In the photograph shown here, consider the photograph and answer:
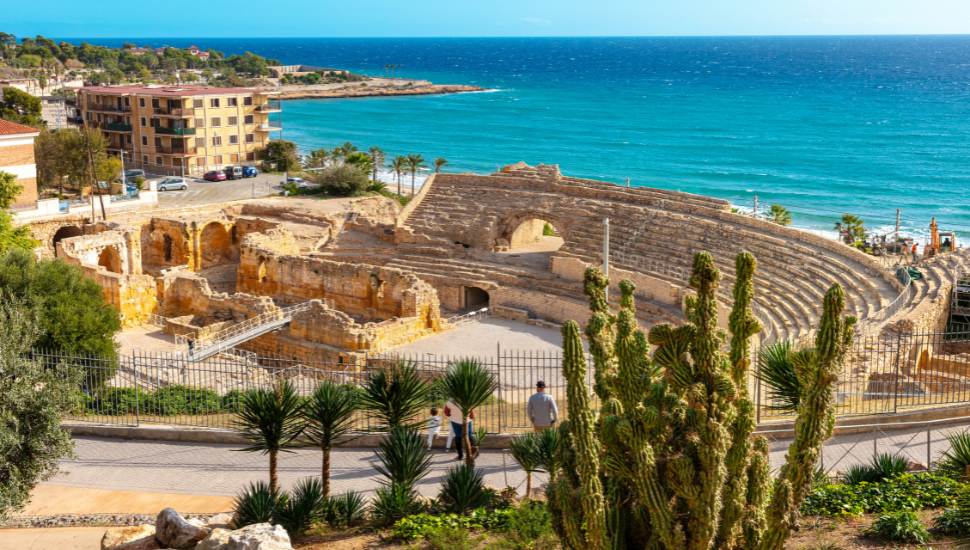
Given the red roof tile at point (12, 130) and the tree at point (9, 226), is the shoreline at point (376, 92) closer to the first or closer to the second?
the red roof tile at point (12, 130)

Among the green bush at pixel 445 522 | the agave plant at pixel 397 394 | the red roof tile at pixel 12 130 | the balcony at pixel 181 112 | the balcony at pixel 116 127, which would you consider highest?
the balcony at pixel 181 112

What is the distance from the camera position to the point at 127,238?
124 ft

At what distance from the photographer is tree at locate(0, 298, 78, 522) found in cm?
1270

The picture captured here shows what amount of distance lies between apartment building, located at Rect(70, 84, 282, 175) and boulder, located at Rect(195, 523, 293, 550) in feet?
165

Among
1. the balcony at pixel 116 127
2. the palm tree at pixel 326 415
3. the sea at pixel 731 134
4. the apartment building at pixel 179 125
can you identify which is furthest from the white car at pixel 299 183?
the palm tree at pixel 326 415

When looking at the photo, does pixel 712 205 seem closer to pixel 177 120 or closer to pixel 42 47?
pixel 177 120

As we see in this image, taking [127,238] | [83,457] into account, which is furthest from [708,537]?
[127,238]

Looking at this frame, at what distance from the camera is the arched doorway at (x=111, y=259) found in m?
37.8

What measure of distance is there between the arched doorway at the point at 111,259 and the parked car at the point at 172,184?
13.5m

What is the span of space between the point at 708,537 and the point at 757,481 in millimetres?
1001

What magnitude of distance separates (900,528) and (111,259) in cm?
3402

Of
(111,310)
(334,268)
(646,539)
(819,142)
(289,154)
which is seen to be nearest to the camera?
(646,539)

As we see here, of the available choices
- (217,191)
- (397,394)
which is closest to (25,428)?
(397,394)

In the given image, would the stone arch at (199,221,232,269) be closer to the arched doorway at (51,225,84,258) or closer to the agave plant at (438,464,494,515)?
the arched doorway at (51,225,84,258)
